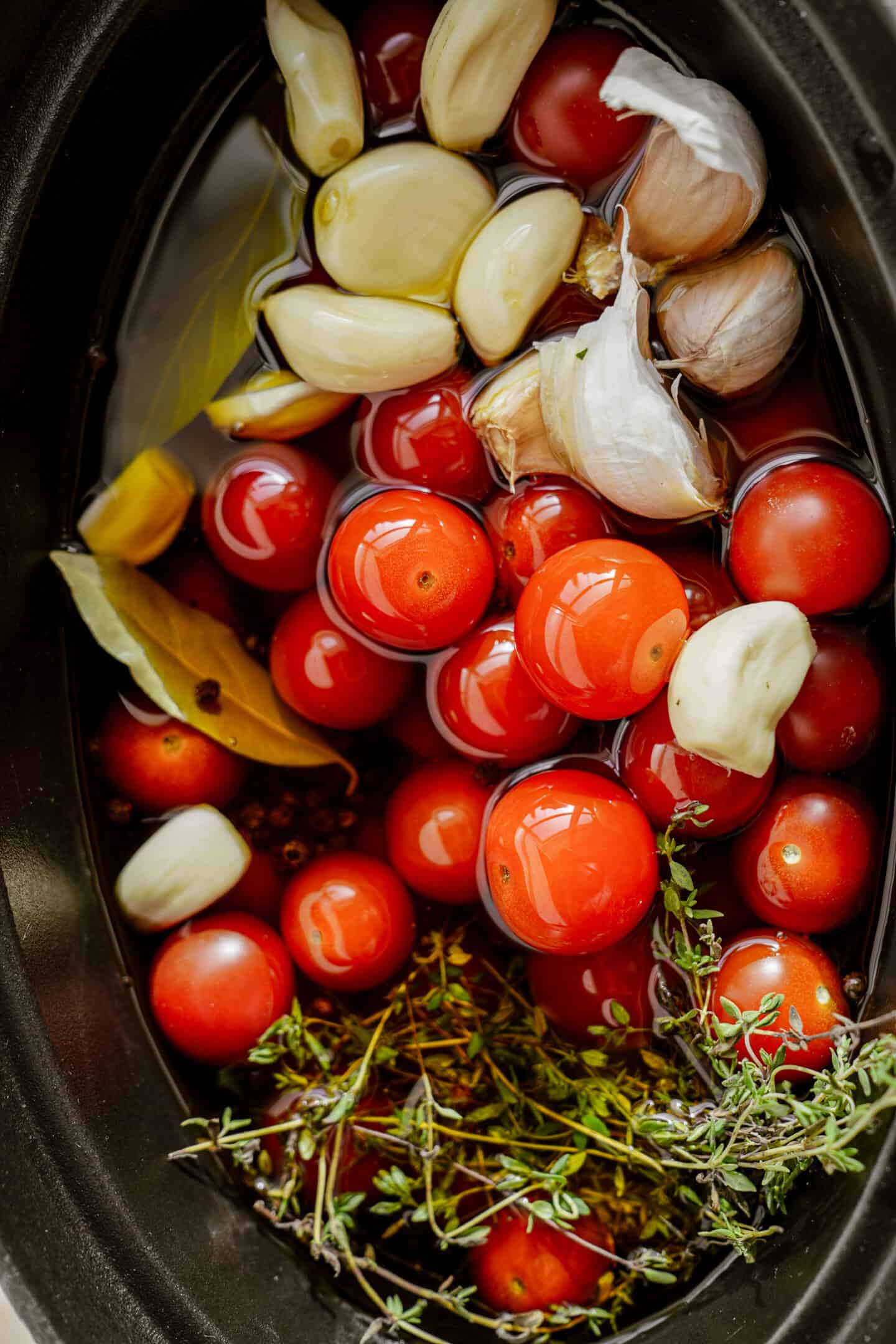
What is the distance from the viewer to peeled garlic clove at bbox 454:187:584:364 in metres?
0.81

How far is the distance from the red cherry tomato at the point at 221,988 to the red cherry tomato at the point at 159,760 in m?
0.12

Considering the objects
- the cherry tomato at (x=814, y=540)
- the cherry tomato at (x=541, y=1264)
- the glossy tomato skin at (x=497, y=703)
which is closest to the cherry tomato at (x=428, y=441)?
the glossy tomato skin at (x=497, y=703)

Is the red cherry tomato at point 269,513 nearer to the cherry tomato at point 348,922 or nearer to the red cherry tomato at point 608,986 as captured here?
the cherry tomato at point 348,922

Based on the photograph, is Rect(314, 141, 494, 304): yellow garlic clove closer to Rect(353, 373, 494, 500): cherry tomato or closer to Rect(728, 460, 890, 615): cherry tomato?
Rect(353, 373, 494, 500): cherry tomato

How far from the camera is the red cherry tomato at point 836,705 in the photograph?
794 mm

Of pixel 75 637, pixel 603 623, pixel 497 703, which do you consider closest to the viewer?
pixel 603 623

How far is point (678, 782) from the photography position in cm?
80

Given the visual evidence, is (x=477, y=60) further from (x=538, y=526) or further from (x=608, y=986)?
(x=608, y=986)

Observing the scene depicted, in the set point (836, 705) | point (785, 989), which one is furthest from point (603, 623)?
point (785, 989)

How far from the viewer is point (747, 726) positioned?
29.4 inches

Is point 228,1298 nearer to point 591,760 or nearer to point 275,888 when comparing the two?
point 275,888

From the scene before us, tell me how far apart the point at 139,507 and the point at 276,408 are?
0.15 metres

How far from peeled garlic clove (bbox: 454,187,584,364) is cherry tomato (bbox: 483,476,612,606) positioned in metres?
0.12

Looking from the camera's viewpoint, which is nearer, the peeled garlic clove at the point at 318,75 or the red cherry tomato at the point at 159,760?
the peeled garlic clove at the point at 318,75
